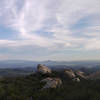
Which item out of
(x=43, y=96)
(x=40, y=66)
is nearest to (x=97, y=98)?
(x=43, y=96)

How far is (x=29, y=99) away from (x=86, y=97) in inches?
159

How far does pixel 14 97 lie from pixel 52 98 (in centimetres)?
291

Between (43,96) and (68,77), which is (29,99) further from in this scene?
(68,77)

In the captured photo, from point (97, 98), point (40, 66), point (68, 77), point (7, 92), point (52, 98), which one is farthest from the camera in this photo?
point (40, 66)

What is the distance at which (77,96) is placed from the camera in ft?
28.7

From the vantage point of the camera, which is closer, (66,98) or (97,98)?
(97,98)

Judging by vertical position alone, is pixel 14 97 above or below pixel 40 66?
below

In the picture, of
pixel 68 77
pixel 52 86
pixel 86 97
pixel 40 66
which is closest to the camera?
pixel 86 97

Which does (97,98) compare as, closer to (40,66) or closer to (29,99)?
(29,99)

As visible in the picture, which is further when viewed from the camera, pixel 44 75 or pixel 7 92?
pixel 44 75

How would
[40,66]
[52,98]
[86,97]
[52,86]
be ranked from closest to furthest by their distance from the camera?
[86,97] < [52,98] < [52,86] < [40,66]

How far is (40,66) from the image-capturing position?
25500mm

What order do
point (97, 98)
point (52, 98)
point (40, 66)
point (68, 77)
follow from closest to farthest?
point (97, 98)
point (52, 98)
point (68, 77)
point (40, 66)

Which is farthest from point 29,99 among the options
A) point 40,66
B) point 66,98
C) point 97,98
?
point 40,66
